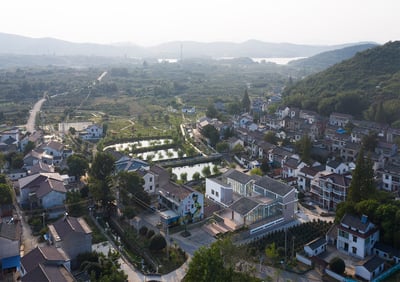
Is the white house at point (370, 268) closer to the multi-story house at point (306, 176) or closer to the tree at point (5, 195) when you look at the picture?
the multi-story house at point (306, 176)

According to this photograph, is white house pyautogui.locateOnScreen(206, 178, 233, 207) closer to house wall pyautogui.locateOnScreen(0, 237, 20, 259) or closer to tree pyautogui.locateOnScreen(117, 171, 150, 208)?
tree pyautogui.locateOnScreen(117, 171, 150, 208)

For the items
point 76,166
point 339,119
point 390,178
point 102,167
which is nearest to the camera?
point 102,167

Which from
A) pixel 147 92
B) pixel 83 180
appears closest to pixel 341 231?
pixel 83 180

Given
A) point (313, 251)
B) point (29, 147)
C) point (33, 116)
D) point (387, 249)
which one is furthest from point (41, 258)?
point (33, 116)

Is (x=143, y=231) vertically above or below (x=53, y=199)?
below

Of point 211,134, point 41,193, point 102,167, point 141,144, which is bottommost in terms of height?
point 141,144

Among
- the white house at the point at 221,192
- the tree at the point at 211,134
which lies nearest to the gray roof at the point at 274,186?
the white house at the point at 221,192

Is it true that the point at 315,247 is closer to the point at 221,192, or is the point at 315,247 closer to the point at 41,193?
the point at 221,192

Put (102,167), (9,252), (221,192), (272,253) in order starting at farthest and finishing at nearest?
(221,192), (102,167), (9,252), (272,253)

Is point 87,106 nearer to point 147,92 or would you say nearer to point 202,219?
point 147,92
